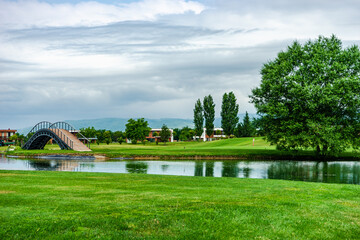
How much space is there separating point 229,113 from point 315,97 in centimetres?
7342

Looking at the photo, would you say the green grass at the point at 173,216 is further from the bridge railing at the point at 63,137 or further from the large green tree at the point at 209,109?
the large green tree at the point at 209,109

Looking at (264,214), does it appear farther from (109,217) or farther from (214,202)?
(109,217)

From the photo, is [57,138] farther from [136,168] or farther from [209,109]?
[209,109]

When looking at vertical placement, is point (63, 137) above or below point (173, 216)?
above

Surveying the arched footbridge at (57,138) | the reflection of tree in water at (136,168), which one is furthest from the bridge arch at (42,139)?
the reflection of tree in water at (136,168)

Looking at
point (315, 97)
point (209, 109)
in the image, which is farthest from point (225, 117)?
point (315, 97)

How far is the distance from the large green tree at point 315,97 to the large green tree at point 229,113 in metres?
66.4

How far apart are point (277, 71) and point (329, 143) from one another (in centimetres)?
1199

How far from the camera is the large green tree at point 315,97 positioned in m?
47.2

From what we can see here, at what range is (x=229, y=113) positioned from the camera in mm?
120562

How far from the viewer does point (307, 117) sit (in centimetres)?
4988

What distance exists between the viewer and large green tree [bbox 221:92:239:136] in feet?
394

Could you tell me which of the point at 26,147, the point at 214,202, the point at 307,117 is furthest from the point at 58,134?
the point at 214,202

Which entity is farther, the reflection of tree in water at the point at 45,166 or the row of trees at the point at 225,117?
the row of trees at the point at 225,117
